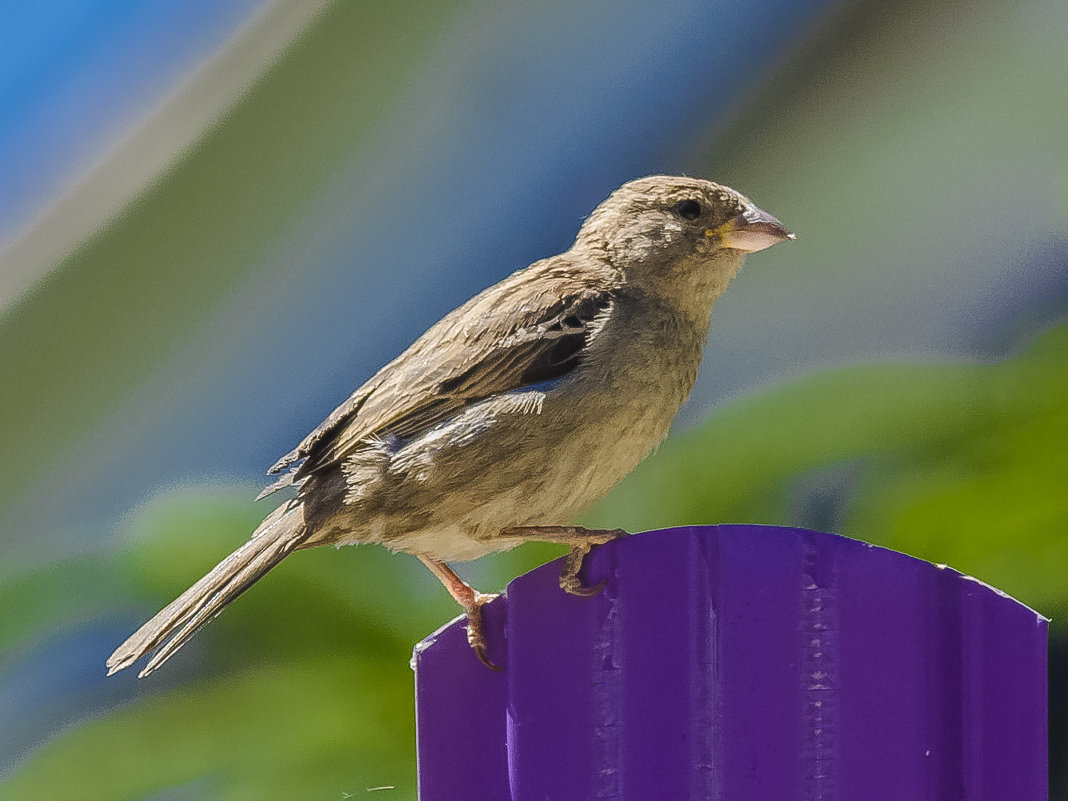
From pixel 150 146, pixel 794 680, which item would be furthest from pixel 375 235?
pixel 794 680

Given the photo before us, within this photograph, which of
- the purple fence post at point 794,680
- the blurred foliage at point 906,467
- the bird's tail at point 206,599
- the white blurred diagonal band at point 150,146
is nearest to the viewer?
the purple fence post at point 794,680

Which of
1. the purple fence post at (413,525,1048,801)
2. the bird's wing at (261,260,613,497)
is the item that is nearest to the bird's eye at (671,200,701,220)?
the bird's wing at (261,260,613,497)

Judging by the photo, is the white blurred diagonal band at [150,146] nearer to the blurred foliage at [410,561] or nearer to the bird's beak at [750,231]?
the blurred foliage at [410,561]

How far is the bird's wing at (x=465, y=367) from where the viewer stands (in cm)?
189

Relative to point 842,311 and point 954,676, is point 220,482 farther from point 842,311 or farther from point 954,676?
point 954,676

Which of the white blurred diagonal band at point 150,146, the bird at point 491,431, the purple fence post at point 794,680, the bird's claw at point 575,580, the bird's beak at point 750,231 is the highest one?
the white blurred diagonal band at point 150,146

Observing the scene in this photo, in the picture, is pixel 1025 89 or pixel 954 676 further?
pixel 1025 89

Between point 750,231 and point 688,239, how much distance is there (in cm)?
11

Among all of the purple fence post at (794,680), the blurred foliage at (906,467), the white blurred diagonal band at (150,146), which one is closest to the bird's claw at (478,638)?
the purple fence post at (794,680)

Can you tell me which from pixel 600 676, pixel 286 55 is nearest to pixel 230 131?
pixel 286 55

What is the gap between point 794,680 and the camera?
126cm

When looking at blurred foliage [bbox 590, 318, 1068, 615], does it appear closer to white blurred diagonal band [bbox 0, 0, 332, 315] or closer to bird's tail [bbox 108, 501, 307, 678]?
bird's tail [bbox 108, 501, 307, 678]

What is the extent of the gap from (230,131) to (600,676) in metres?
2.20

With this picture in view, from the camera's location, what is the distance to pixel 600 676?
1.30 meters
